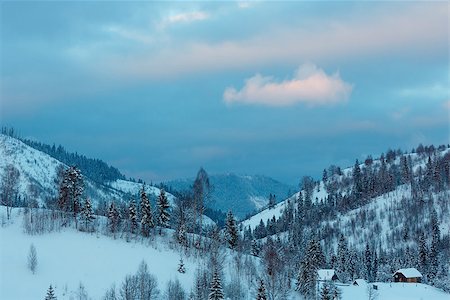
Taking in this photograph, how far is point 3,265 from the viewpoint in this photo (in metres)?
91.8

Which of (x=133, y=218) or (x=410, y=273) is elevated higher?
(x=133, y=218)

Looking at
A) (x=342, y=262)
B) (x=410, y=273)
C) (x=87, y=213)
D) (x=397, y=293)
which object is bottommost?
(x=397, y=293)

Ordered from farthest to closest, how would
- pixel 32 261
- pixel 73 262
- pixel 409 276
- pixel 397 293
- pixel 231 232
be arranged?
pixel 409 276, pixel 231 232, pixel 397 293, pixel 73 262, pixel 32 261

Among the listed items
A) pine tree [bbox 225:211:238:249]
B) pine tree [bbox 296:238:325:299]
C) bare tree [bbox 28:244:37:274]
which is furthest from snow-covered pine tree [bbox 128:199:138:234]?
pine tree [bbox 296:238:325:299]

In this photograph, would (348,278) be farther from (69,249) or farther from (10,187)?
(10,187)

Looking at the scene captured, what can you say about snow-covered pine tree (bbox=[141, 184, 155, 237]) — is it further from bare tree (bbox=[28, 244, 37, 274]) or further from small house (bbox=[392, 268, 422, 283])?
small house (bbox=[392, 268, 422, 283])

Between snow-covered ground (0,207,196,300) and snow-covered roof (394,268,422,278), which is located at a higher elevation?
snow-covered ground (0,207,196,300)

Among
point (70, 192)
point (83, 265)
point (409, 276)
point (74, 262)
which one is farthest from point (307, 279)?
point (70, 192)

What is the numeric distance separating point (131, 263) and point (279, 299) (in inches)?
1093

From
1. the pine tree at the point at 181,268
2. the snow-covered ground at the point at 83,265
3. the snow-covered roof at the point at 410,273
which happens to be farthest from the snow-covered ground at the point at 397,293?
the pine tree at the point at 181,268

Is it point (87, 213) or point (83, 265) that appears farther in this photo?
point (87, 213)

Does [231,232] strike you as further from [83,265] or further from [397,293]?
[397,293]

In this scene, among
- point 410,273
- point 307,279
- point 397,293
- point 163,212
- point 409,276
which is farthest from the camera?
point 410,273

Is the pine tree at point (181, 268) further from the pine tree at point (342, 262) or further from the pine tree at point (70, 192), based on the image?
the pine tree at point (342, 262)
